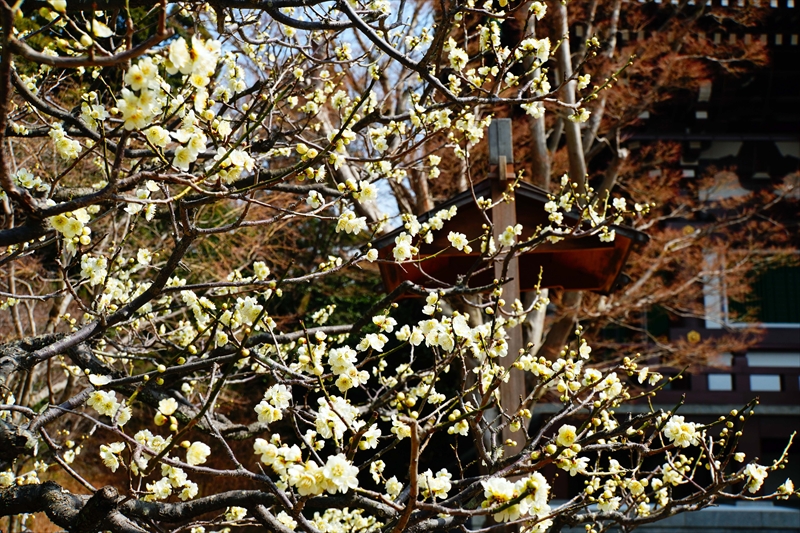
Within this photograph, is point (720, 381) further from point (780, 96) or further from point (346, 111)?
point (346, 111)

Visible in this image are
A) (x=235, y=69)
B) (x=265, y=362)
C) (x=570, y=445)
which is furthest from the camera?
(x=235, y=69)

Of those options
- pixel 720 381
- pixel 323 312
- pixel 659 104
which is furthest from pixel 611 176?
pixel 323 312

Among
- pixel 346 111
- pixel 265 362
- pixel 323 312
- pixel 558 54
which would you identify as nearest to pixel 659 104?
pixel 558 54

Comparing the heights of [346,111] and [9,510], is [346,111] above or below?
above

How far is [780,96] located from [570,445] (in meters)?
8.41

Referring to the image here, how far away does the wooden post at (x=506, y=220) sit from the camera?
11.9 feet

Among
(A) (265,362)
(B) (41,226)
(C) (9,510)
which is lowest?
(C) (9,510)

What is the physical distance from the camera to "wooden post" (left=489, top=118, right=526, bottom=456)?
3.62 m

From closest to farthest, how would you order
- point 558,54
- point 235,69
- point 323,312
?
point 235,69 < point 323,312 < point 558,54

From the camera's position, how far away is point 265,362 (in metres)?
2.39

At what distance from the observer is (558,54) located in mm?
6973

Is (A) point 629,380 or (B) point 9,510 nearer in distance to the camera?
(B) point 9,510

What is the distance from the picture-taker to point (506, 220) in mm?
3707

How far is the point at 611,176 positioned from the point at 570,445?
577 centimetres
